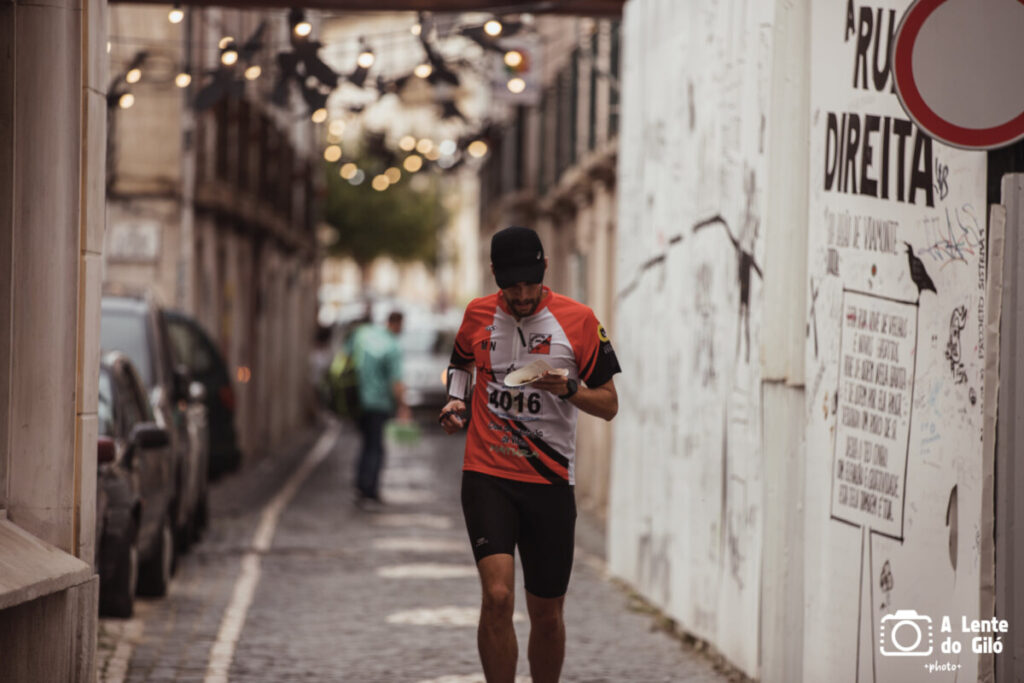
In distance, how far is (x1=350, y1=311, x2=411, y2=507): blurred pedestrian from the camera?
18.2m

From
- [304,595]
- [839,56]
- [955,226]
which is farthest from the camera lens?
[304,595]

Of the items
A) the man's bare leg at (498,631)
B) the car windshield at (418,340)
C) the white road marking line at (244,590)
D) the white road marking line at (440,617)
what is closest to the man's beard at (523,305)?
the man's bare leg at (498,631)

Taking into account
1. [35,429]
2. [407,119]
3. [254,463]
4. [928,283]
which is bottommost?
[254,463]

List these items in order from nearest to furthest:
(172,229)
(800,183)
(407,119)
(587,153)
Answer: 1. (800,183)
2. (587,153)
3. (172,229)
4. (407,119)

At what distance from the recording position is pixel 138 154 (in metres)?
24.0

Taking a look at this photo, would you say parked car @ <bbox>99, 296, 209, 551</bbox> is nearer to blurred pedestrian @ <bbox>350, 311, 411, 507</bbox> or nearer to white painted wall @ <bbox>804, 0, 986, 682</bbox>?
blurred pedestrian @ <bbox>350, 311, 411, 507</bbox>

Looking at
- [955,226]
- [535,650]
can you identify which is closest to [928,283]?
[955,226]

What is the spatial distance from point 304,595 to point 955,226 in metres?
6.48

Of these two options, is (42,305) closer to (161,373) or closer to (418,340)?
(161,373)

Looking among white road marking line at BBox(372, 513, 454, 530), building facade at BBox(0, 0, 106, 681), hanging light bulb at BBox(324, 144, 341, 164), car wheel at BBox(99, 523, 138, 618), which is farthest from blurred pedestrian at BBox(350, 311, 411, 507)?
building facade at BBox(0, 0, 106, 681)

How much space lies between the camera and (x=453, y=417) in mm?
6547

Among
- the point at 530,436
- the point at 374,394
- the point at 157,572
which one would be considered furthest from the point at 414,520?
the point at 530,436

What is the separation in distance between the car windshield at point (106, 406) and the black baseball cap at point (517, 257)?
15.7 feet

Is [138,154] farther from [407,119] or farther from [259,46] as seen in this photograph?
[407,119]
